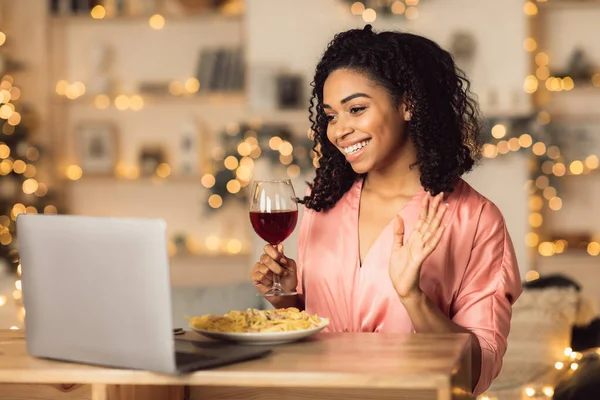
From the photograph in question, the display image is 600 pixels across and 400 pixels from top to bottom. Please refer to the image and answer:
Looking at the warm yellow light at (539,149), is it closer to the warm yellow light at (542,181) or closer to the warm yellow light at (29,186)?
the warm yellow light at (542,181)

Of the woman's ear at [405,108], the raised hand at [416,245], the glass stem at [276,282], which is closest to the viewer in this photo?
the raised hand at [416,245]

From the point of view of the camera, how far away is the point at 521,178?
5188mm

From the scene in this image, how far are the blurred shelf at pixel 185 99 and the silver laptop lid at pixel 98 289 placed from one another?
423 cm

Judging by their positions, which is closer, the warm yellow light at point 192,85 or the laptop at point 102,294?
the laptop at point 102,294

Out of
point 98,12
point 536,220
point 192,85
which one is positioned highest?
point 98,12

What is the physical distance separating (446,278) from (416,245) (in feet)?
1.27

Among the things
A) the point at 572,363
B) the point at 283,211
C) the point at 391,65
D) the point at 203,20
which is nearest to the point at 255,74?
the point at 203,20

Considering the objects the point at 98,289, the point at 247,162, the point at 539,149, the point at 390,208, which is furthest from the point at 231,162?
the point at 98,289

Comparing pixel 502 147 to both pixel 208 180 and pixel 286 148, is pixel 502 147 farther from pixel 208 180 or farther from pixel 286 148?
pixel 208 180

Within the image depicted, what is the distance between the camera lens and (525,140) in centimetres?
517

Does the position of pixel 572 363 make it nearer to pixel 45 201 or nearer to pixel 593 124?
pixel 593 124

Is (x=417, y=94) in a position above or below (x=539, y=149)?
above

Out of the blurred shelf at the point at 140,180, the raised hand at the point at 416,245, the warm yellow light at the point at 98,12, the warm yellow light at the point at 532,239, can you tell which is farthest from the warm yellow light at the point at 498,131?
the raised hand at the point at 416,245

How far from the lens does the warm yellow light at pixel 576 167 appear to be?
524cm
